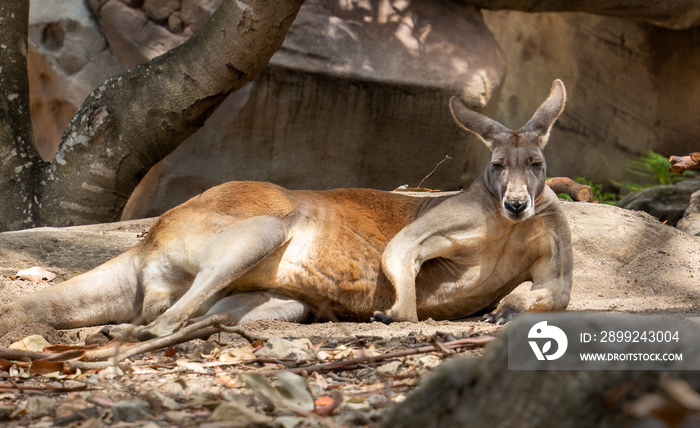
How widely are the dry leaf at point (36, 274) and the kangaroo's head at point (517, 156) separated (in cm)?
285

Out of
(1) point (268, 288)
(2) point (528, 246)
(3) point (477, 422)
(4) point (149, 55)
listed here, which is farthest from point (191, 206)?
(4) point (149, 55)

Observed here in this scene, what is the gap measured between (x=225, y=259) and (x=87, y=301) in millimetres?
814

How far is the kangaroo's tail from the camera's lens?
154 inches

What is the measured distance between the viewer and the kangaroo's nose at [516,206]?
4398mm

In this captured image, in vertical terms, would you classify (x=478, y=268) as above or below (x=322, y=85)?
below

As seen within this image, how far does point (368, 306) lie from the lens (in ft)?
15.4

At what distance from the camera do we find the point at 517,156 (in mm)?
4727

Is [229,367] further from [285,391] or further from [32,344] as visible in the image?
[32,344]

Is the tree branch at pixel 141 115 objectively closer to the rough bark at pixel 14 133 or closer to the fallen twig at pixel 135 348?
the rough bark at pixel 14 133

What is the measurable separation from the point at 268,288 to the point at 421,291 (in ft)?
3.17

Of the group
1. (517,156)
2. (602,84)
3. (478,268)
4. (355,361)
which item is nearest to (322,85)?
(517,156)

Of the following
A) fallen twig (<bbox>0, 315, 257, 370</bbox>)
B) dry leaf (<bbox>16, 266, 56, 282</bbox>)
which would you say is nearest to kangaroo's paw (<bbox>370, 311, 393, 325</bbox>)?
fallen twig (<bbox>0, 315, 257, 370</bbox>)

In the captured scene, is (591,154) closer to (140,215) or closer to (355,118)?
(355,118)

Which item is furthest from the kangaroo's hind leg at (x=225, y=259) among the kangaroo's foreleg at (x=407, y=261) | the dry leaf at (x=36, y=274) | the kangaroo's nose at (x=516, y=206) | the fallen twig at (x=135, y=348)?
the kangaroo's nose at (x=516, y=206)
